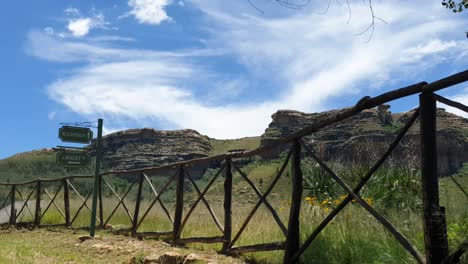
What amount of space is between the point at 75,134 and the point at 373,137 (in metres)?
7.68

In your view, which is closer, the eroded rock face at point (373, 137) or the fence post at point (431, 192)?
the fence post at point (431, 192)

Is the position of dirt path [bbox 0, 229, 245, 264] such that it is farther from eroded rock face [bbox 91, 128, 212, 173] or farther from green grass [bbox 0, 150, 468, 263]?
eroded rock face [bbox 91, 128, 212, 173]

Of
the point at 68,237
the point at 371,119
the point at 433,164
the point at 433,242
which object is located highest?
the point at 371,119

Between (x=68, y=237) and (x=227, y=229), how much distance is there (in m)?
5.12

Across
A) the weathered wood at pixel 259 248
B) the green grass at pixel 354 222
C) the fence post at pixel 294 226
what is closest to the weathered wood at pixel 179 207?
the green grass at pixel 354 222

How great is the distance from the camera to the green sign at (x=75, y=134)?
11.6 metres

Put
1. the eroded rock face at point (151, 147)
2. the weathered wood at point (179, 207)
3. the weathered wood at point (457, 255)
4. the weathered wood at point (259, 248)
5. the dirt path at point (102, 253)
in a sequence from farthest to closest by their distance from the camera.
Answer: the eroded rock face at point (151, 147), the weathered wood at point (179, 207), the dirt path at point (102, 253), the weathered wood at point (259, 248), the weathered wood at point (457, 255)

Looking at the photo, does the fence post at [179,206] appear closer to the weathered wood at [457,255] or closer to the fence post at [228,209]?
the fence post at [228,209]

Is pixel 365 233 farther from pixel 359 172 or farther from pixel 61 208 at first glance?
pixel 61 208

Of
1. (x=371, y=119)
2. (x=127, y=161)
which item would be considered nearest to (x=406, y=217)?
(x=371, y=119)

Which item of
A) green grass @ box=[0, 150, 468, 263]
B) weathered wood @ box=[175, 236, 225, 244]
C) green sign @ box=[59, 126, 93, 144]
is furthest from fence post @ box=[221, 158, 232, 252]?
green sign @ box=[59, 126, 93, 144]

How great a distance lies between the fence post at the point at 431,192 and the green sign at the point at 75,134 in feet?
30.7

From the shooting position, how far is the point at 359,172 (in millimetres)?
8977

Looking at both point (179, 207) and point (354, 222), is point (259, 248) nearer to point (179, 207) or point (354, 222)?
point (354, 222)
